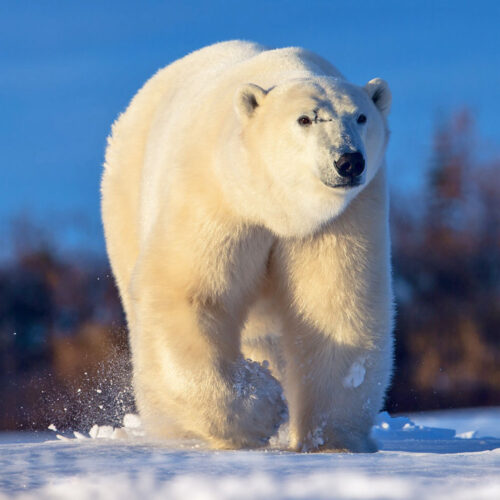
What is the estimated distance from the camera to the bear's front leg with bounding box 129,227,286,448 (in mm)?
4105

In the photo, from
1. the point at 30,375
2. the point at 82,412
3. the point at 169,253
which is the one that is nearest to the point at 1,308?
the point at 30,375

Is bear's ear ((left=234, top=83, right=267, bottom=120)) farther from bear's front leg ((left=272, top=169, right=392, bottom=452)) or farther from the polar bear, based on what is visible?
bear's front leg ((left=272, top=169, right=392, bottom=452))

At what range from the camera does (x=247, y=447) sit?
4.12 m

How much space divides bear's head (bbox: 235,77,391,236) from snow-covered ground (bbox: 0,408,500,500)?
3.68 ft

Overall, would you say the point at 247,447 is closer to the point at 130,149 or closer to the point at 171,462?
the point at 171,462

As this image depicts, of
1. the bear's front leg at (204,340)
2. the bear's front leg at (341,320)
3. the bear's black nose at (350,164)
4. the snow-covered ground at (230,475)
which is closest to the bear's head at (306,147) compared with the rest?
the bear's black nose at (350,164)

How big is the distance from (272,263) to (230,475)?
1.80m

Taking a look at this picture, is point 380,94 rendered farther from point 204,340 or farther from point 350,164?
point 204,340

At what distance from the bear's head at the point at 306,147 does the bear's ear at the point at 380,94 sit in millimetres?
44

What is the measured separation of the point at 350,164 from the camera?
3.78 m

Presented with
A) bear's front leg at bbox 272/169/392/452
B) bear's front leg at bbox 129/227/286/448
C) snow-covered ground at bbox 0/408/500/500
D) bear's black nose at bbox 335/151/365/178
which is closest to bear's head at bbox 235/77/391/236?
bear's black nose at bbox 335/151/365/178

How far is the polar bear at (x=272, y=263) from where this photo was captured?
403cm

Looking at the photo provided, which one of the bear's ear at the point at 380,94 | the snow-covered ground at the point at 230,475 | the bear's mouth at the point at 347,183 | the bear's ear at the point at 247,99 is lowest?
the snow-covered ground at the point at 230,475

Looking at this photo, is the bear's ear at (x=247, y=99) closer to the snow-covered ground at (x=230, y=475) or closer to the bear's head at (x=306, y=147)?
the bear's head at (x=306, y=147)
